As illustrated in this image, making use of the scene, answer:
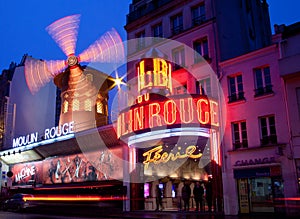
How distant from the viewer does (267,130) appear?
1280cm

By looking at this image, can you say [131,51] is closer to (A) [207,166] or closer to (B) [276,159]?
(A) [207,166]

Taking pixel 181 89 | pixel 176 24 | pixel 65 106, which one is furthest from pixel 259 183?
pixel 65 106

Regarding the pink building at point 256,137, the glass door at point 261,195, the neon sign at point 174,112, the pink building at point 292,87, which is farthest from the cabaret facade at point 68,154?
the pink building at point 292,87

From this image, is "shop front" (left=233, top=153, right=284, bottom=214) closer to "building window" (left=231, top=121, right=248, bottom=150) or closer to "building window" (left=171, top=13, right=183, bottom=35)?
"building window" (left=231, top=121, right=248, bottom=150)

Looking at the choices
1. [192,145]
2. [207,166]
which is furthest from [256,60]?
[207,166]

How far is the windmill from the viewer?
79.5 feet

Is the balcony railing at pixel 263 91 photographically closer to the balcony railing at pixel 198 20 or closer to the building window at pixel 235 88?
the building window at pixel 235 88

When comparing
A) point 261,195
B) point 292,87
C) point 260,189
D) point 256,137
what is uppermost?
point 292,87

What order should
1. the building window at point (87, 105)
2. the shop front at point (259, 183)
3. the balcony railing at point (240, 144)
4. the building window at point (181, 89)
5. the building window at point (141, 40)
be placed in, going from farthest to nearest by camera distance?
the building window at point (87, 105)
the building window at point (141, 40)
the building window at point (181, 89)
the balcony railing at point (240, 144)
the shop front at point (259, 183)

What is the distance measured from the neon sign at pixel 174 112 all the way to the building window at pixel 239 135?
0.73m

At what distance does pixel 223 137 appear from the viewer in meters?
13.7

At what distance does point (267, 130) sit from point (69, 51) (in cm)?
1690

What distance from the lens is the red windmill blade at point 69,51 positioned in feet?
73.9

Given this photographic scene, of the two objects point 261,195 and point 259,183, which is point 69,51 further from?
point 261,195
